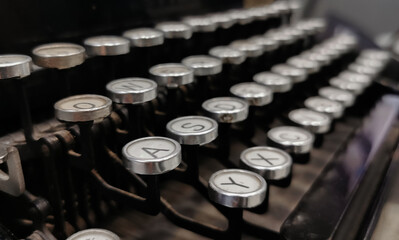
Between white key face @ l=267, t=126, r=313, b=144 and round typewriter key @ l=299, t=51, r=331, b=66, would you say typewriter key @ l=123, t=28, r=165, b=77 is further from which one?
round typewriter key @ l=299, t=51, r=331, b=66

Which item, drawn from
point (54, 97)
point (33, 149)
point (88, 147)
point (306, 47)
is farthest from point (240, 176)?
point (306, 47)

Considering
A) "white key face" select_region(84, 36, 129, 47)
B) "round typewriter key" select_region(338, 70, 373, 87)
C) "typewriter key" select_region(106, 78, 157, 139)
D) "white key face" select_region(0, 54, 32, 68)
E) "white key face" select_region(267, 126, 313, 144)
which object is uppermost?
"white key face" select_region(0, 54, 32, 68)

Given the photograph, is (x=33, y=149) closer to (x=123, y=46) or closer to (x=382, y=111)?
(x=123, y=46)

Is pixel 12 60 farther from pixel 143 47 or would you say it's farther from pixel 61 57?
pixel 143 47

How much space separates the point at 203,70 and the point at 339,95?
586 mm

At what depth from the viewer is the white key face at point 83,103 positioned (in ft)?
2.71

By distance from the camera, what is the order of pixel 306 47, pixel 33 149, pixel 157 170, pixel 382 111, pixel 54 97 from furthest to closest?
pixel 306 47 → pixel 382 111 → pixel 54 97 → pixel 33 149 → pixel 157 170

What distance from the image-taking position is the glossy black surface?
862 millimetres

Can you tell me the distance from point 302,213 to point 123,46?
609mm

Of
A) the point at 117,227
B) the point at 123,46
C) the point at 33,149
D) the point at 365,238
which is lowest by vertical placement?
the point at 117,227

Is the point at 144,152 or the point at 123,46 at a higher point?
the point at 123,46

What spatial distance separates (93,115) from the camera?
0.81 meters

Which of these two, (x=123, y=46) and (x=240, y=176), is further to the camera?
(x=123, y=46)

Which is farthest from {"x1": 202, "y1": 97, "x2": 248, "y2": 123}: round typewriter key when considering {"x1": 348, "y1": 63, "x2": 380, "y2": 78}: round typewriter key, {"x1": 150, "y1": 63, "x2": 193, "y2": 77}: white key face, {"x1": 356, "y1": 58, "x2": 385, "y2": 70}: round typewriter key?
{"x1": 356, "y1": 58, "x2": 385, "y2": 70}: round typewriter key
